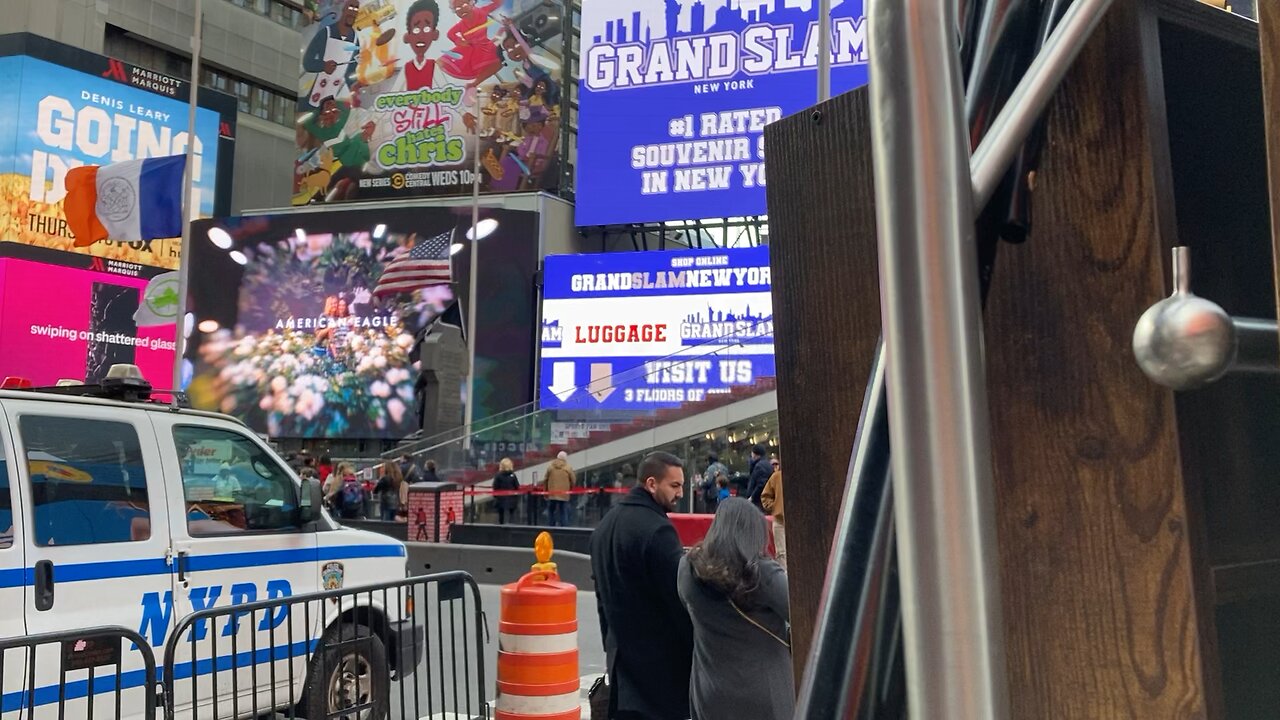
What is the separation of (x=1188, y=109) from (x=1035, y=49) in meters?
0.41

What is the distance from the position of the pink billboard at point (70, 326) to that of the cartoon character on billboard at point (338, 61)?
1150 cm

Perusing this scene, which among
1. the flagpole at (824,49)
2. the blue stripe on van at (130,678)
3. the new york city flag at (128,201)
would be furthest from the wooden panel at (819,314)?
the new york city flag at (128,201)

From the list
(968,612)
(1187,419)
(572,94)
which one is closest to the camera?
(968,612)

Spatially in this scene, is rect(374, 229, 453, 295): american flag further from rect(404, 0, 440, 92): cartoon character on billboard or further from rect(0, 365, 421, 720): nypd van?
rect(0, 365, 421, 720): nypd van

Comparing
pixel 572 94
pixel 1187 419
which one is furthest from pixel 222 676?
pixel 572 94

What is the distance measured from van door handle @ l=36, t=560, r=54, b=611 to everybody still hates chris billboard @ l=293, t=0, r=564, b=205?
126 ft

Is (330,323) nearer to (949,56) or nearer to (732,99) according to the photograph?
(732,99)

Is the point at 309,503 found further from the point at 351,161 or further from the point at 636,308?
the point at 351,161

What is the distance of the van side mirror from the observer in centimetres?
736

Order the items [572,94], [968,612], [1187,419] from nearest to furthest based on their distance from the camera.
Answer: [968,612] → [1187,419] → [572,94]

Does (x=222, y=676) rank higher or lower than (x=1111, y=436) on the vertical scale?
lower

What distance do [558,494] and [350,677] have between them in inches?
503

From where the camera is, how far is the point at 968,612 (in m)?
0.67

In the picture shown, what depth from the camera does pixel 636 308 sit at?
37.4 metres
